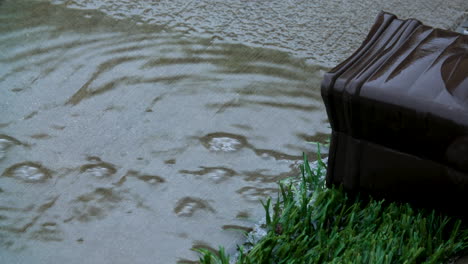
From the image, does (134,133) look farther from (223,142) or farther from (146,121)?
(223,142)

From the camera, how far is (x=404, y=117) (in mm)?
2438

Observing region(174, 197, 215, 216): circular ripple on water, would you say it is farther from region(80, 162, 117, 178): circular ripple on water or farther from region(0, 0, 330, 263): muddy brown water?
region(80, 162, 117, 178): circular ripple on water

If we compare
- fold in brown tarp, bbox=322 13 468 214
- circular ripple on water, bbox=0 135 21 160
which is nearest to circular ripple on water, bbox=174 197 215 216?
fold in brown tarp, bbox=322 13 468 214

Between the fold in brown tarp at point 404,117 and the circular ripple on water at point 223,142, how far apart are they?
68cm

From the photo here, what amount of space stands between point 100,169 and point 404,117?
146 cm

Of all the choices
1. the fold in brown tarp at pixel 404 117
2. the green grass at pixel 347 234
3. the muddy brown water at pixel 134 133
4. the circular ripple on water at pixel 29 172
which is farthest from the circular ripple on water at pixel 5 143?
the fold in brown tarp at pixel 404 117

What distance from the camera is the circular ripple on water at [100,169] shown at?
312 cm

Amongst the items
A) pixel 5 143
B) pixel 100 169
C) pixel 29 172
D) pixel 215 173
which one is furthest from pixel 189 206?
pixel 5 143

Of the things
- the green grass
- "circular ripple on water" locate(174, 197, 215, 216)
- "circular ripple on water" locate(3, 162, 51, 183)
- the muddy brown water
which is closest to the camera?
the green grass

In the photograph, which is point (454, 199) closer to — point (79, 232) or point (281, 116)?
point (281, 116)

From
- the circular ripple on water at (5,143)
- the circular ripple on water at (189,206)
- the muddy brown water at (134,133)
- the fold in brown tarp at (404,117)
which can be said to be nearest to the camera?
the fold in brown tarp at (404,117)

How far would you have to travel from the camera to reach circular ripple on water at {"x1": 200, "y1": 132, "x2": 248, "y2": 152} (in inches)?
131

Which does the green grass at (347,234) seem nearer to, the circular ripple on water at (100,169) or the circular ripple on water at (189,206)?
the circular ripple on water at (189,206)

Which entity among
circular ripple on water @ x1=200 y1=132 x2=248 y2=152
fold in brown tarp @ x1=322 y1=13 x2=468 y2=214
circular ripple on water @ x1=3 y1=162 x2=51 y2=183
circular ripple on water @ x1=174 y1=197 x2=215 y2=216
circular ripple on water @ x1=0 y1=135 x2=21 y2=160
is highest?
fold in brown tarp @ x1=322 y1=13 x2=468 y2=214
